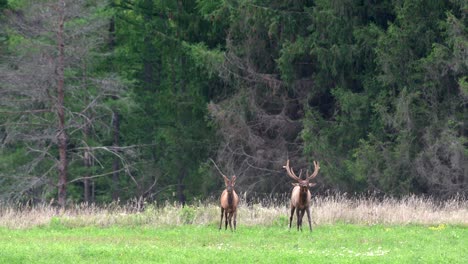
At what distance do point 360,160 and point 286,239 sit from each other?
16013mm

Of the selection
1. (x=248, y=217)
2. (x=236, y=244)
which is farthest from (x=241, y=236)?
(x=248, y=217)

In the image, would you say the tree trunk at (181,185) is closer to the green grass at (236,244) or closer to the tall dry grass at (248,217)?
the tall dry grass at (248,217)

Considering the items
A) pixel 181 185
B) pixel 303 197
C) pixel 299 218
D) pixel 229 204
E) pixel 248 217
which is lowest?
pixel 181 185

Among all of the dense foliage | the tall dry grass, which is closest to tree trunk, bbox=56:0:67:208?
the dense foliage

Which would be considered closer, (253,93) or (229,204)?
(229,204)

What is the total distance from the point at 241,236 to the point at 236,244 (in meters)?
1.71

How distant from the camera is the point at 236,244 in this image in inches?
816

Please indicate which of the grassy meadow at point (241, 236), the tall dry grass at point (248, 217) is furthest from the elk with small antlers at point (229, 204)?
the tall dry grass at point (248, 217)

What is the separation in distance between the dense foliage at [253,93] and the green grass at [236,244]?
12290mm

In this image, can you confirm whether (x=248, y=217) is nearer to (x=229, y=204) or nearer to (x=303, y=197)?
(x=229, y=204)

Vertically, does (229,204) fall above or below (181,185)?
above

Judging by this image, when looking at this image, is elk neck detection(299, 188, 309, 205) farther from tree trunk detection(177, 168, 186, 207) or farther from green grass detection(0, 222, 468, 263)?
tree trunk detection(177, 168, 186, 207)

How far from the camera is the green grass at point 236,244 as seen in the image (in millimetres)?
17453

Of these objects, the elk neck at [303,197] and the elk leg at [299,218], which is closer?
the elk leg at [299,218]
